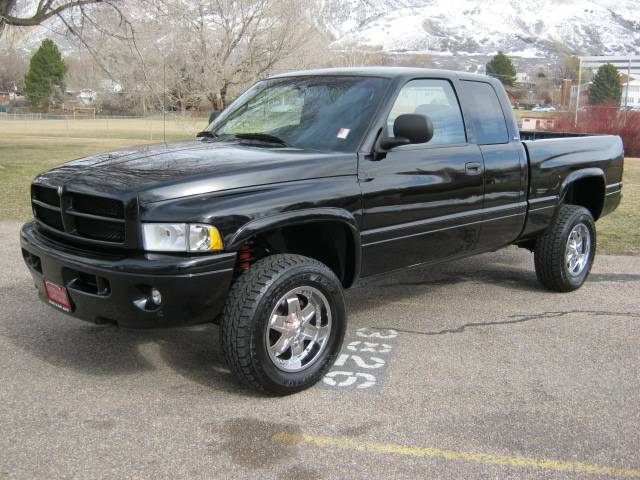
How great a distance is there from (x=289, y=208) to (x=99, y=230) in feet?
3.44

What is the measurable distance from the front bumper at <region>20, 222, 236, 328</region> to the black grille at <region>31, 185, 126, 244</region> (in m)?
0.11

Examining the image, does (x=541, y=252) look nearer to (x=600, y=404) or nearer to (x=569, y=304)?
(x=569, y=304)

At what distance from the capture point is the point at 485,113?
18.1 feet

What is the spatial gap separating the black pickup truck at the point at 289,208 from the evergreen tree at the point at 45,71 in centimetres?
9322

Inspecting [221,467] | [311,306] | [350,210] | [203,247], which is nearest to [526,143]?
[350,210]

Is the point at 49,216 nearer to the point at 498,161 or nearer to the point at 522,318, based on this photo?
the point at 498,161

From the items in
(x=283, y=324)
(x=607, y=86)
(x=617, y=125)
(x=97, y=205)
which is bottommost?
(x=283, y=324)

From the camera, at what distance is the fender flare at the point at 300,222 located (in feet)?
12.4

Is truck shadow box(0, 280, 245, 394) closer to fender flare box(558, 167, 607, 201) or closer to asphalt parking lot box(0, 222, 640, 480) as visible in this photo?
asphalt parking lot box(0, 222, 640, 480)

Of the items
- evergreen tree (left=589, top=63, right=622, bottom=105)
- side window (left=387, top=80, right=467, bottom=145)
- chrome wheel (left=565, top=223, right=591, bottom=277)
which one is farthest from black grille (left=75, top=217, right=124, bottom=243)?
evergreen tree (left=589, top=63, right=622, bottom=105)

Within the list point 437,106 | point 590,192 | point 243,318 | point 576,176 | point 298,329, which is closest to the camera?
point 243,318

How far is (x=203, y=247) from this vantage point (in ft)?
12.2

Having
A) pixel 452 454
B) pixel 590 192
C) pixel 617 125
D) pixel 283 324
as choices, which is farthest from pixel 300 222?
pixel 617 125

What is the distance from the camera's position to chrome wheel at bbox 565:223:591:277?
253 inches
